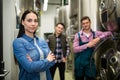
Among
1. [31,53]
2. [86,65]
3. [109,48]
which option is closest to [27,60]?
[31,53]

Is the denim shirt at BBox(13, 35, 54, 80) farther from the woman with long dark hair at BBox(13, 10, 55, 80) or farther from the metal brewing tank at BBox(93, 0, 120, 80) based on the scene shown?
the metal brewing tank at BBox(93, 0, 120, 80)

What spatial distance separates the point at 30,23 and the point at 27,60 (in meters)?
0.34

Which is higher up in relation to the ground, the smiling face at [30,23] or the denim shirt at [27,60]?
the smiling face at [30,23]

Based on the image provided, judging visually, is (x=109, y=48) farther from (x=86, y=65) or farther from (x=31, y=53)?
(x=31, y=53)

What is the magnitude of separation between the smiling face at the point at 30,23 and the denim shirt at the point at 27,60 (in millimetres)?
57

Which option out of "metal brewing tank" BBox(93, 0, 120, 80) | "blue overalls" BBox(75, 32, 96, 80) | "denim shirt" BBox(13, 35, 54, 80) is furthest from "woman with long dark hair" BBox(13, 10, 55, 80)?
"blue overalls" BBox(75, 32, 96, 80)

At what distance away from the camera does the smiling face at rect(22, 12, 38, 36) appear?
1953mm

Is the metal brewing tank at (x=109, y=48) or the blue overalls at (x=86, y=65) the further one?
the blue overalls at (x=86, y=65)

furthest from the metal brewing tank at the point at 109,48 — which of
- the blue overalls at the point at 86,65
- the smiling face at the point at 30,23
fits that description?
the smiling face at the point at 30,23

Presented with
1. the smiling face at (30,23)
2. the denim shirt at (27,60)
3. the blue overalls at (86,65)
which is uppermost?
the smiling face at (30,23)

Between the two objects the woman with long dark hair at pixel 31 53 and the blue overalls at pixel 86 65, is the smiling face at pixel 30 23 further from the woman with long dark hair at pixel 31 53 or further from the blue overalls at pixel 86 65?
the blue overalls at pixel 86 65

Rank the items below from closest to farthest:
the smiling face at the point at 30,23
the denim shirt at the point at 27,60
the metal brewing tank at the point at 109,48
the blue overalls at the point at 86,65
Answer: the denim shirt at the point at 27,60, the smiling face at the point at 30,23, the metal brewing tank at the point at 109,48, the blue overalls at the point at 86,65

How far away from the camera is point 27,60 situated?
6.03 feet

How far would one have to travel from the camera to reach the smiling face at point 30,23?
1953 mm
